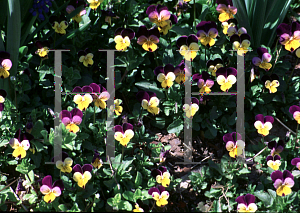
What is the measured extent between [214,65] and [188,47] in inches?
9.9

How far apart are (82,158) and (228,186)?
0.96 metres

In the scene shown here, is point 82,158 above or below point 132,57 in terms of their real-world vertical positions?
below

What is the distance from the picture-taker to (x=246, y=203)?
2.31 meters

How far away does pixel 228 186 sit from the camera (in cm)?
244

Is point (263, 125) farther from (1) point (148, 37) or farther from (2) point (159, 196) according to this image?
(1) point (148, 37)

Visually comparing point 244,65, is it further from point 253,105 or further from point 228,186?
point 228,186

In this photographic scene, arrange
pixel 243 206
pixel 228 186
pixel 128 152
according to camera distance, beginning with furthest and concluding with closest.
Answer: pixel 128 152, pixel 228 186, pixel 243 206

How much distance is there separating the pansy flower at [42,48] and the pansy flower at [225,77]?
120cm

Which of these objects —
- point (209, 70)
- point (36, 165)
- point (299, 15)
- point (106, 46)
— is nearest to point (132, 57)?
point (106, 46)

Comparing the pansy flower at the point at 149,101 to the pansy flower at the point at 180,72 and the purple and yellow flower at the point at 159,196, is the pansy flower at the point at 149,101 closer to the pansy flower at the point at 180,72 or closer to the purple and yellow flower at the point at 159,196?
the pansy flower at the point at 180,72

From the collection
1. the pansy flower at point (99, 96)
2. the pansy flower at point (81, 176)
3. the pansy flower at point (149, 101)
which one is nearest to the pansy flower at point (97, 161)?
the pansy flower at point (81, 176)

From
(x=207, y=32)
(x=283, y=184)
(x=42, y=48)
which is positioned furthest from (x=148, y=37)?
(x=283, y=184)

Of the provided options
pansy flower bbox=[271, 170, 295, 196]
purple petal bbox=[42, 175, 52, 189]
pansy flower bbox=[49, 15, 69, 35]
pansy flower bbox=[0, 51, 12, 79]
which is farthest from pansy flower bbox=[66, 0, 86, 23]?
pansy flower bbox=[271, 170, 295, 196]

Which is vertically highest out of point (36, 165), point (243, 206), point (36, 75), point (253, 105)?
point (36, 75)
